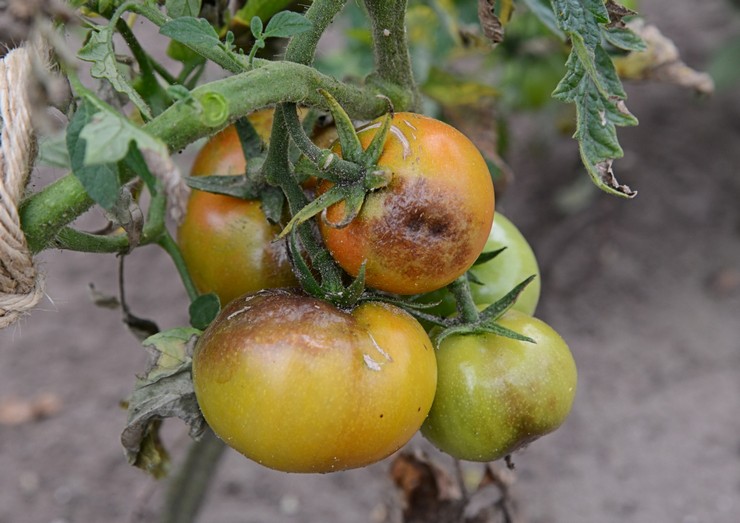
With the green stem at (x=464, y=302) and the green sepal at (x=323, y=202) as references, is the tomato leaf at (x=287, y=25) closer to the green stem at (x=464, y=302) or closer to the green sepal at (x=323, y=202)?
the green sepal at (x=323, y=202)

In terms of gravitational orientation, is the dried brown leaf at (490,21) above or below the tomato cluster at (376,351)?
above

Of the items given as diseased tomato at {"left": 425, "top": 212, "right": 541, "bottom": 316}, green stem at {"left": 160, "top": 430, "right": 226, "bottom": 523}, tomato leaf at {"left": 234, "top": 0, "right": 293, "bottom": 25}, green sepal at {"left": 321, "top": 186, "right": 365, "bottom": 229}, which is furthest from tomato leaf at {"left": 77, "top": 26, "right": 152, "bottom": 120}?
green stem at {"left": 160, "top": 430, "right": 226, "bottom": 523}

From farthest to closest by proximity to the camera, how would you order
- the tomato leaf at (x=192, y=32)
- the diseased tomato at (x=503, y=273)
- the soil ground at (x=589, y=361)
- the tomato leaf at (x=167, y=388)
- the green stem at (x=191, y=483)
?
1. the soil ground at (x=589, y=361)
2. the green stem at (x=191, y=483)
3. the diseased tomato at (x=503, y=273)
4. the tomato leaf at (x=167, y=388)
5. the tomato leaf at (x=192, y=32)

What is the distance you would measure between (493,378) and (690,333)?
194 cm

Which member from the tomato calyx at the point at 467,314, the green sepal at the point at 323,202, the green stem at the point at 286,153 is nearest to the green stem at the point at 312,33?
the green stem at the point at 286,153

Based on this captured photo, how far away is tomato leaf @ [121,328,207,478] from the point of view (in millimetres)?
775

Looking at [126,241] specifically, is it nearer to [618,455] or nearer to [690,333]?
[618,455]

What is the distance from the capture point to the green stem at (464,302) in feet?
2.63

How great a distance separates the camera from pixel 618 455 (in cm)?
221

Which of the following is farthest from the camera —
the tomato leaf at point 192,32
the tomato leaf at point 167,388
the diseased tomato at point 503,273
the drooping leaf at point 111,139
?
the diseased tomato at point 503,273

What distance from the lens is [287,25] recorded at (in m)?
0.68

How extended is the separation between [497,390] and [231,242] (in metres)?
0.30

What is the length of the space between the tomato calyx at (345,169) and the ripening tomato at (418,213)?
0.04 ft

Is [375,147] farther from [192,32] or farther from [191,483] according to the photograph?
[191,483]
